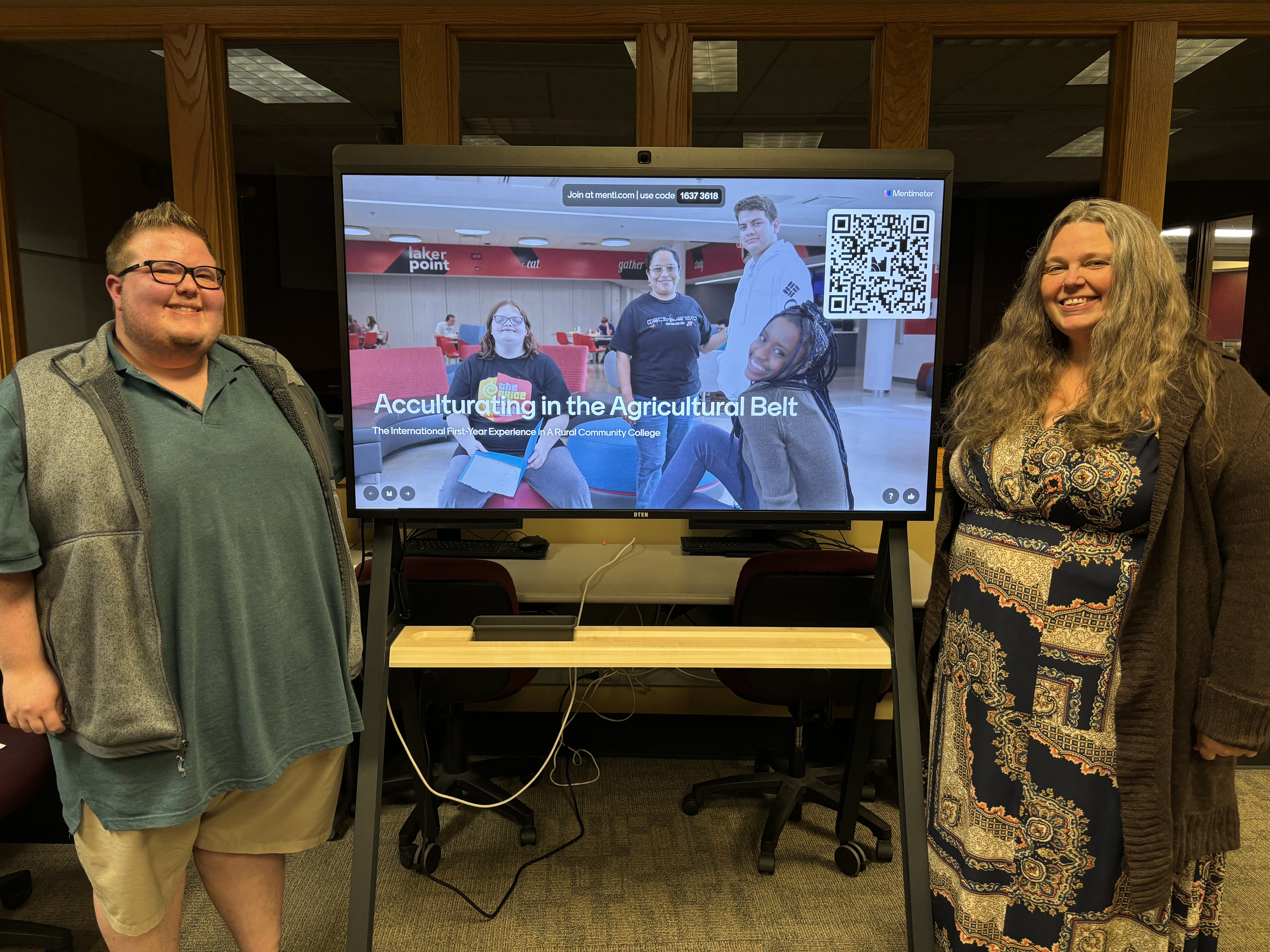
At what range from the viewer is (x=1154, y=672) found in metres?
1.19

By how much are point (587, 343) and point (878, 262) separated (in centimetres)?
64

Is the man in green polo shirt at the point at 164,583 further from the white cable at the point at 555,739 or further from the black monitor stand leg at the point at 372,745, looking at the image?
the white cable at the point at 555,739

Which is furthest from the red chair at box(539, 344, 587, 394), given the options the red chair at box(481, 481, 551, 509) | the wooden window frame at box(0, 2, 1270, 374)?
the wooden window frame at box(0, 2, 1270, 374)

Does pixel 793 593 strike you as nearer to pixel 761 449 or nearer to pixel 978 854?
pixel 761 449

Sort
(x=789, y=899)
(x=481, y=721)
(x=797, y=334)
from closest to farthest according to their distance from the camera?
1. (x=797, y=334)
2. (x=789, y=899)
3. (x=481, y=721)

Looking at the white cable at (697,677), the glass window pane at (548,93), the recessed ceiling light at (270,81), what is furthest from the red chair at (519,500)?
the recessed ceiling light at (270,81)

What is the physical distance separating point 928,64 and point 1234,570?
6.75ft

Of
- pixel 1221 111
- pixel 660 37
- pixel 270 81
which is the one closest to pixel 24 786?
pixel 660 37

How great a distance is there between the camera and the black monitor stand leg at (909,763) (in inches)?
57.4

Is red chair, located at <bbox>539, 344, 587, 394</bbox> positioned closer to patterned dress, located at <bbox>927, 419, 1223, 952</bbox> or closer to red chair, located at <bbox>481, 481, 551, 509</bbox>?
red chair, located at <bbox>481, 481, 551, 509</bbox>

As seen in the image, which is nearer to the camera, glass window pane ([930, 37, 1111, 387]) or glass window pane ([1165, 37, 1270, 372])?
glass window pane ([930, 37, 1111, 387])

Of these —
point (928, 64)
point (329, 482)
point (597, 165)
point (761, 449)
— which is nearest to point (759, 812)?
point (761, 449)

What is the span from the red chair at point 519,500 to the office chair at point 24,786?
3.77 ft

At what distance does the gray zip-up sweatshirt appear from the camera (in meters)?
1.14
